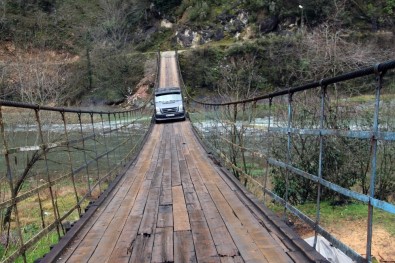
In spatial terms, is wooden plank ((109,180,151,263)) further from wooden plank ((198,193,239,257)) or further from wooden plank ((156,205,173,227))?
wooden plank ((198,193,239,257))

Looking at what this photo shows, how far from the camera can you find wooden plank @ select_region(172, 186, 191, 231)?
145 inches

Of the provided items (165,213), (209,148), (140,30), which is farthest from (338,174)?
(140,30)

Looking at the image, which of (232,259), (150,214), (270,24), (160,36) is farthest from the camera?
(160,36)

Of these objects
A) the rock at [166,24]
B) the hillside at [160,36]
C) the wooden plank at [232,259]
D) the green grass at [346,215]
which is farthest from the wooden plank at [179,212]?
the rock at [166,24]

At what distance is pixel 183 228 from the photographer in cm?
362

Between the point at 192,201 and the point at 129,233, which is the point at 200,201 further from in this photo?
the point at 129,233

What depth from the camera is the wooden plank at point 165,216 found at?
378cm

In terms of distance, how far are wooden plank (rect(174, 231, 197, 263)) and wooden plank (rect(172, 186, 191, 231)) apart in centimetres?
17

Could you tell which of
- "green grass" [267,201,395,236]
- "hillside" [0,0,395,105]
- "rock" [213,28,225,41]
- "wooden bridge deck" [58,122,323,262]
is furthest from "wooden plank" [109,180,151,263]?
"rock" [213,28,225,41]

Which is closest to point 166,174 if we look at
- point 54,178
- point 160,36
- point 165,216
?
point 165,216

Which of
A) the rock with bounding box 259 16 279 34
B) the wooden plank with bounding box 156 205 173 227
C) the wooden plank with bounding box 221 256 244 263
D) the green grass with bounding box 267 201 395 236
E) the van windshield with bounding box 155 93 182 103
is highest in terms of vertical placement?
the rock with bounding box 259 16 279 34

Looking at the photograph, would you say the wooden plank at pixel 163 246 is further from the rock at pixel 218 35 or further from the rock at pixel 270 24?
the rock at pixel 270 24

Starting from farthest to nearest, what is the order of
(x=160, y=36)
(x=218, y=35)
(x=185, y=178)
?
(x=160, y=36), (x=218, y=35), (x=185, y=178)

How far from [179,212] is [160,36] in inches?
1932
